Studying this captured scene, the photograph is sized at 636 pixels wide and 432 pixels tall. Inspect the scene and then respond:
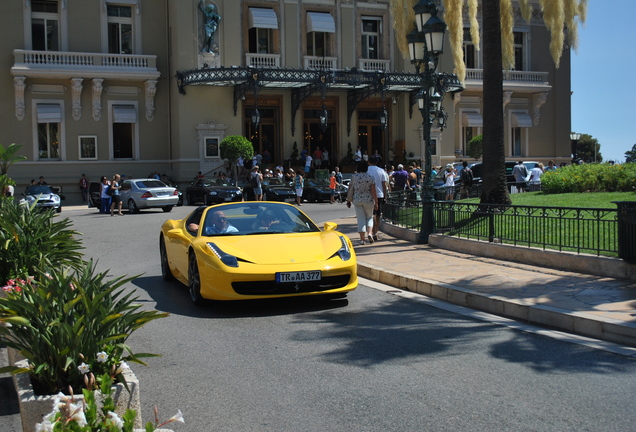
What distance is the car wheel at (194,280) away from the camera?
893 centimetres

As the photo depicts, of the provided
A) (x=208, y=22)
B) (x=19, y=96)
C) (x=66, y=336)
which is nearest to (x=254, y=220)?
(x=66, y=336)

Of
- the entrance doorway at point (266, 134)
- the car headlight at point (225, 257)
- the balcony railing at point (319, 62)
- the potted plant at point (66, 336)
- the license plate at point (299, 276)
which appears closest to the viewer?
the potted plant at point (66, 336)

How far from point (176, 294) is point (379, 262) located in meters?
3.84

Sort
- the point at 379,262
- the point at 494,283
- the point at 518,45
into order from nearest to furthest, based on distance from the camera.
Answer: the point at 494,283 < the point at 379,262 < the point at 518,45

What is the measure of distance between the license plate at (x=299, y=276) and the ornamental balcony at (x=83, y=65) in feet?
105

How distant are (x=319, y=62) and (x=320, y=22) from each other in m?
2.25

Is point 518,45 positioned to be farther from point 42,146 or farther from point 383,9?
point 42,146

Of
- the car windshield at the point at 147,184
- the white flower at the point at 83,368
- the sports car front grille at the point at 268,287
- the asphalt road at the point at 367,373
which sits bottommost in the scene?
the asphalt road at the point at 367,373

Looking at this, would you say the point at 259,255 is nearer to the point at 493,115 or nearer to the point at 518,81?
the point at 493,115

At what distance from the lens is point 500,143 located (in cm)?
1659

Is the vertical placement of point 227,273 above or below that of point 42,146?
below

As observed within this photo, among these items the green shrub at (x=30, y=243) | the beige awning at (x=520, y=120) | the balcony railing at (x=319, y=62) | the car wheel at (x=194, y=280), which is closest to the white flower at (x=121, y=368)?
the green shrub at (x=30, y=243)

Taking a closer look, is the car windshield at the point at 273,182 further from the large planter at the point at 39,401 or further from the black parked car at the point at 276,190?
the large planter at the point at 39,401

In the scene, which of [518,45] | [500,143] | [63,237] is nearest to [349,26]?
[518,45]
